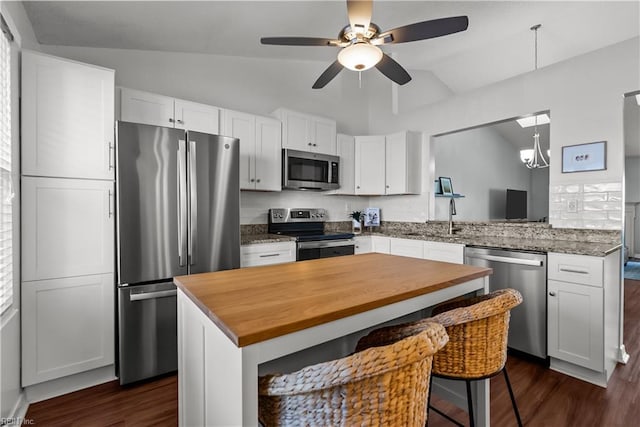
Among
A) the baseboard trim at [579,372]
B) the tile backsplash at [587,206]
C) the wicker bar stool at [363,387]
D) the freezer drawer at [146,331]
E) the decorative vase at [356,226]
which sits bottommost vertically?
the baseboard trim at [579,372]

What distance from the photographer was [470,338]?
121 centimetres

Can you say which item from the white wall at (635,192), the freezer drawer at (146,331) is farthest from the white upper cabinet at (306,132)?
the white wall at (635,192)

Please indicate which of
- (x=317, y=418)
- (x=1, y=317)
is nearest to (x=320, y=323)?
(x=317, y=418)

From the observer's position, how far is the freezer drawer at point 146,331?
214 cm

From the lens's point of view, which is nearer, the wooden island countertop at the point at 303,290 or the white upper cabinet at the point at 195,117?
the wooden island countertop at the point at 303,290

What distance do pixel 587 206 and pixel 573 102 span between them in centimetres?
93

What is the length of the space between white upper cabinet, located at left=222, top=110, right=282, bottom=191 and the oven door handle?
0.70 metres

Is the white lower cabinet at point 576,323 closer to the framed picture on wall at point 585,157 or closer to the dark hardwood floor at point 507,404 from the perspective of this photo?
the dark hardwood floor at point 507,404

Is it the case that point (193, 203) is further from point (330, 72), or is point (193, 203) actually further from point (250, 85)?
point (250, 85)

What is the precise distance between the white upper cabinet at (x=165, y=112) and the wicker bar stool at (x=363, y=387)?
2569mm

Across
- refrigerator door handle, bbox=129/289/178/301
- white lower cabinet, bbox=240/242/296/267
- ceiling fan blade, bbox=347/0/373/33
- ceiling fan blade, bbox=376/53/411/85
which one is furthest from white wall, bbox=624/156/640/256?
refrigerator door handle, bbox=129/289/178/301

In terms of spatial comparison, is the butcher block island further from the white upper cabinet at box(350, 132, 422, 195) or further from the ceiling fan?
the white upper cabinet at box(350, 132, 422, 195)

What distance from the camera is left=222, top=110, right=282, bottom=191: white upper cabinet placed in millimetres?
3162

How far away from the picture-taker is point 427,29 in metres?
1.85
